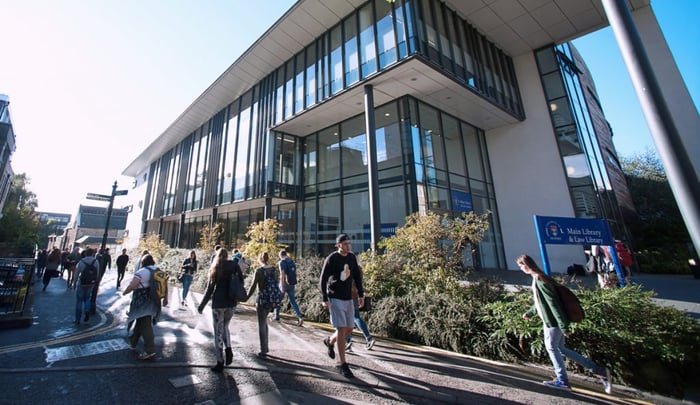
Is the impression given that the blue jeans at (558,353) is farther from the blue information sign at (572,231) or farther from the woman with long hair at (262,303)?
the woman with long hair at (262,303)

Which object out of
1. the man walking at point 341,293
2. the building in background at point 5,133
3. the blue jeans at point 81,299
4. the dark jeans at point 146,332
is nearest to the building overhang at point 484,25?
the man walking at point 341,293

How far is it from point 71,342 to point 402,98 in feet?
44.7

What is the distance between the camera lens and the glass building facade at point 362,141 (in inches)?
470

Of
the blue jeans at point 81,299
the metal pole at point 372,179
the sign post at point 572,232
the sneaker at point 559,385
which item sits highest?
the metal pole at point 372,179

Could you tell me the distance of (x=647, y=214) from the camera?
2072cm

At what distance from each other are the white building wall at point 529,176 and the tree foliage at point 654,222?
14.8 ft

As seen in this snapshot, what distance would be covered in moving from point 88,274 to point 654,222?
30.8 metres

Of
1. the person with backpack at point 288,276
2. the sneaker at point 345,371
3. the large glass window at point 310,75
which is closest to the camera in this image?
the sneaker at point 345,371

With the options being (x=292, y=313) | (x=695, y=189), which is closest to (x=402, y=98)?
(x=292, y=313)

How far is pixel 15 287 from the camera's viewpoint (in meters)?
6.51

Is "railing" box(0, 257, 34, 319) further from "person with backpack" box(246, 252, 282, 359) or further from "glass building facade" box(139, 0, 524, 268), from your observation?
"glass building facade" box(139, 0, 524, 268)

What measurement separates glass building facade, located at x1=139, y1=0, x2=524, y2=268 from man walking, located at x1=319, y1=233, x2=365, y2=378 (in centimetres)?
818

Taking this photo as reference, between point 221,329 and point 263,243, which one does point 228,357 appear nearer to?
point 221,329

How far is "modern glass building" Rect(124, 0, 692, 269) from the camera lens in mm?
12055
